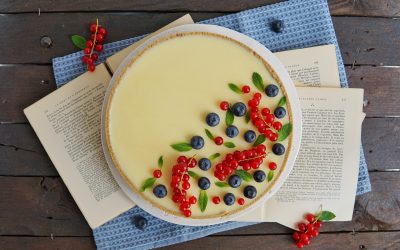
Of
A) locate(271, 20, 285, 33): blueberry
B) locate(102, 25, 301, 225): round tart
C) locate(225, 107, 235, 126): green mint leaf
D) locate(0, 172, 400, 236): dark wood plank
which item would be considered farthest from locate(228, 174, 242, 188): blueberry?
locate(271, 20, 285, 33): blueberry

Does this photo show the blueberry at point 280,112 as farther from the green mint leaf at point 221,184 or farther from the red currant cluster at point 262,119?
the green mint leaf at point 221,184

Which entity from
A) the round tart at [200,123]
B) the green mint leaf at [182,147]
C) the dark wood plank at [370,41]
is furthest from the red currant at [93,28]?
the dark wood plank at [370,41]

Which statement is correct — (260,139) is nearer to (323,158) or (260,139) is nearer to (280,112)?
(280,112)

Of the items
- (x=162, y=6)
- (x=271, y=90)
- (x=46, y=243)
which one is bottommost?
(x=46, y=243)

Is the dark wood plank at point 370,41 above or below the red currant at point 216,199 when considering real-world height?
above

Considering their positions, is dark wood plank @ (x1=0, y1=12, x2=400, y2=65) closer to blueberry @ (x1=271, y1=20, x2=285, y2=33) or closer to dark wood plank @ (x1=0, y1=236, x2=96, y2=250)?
blueberry @ (x1=271, y1=20, x2=285, y2=33)

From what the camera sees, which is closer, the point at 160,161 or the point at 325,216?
the point at 160,161

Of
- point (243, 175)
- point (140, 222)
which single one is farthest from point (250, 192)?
point (140, 222)
